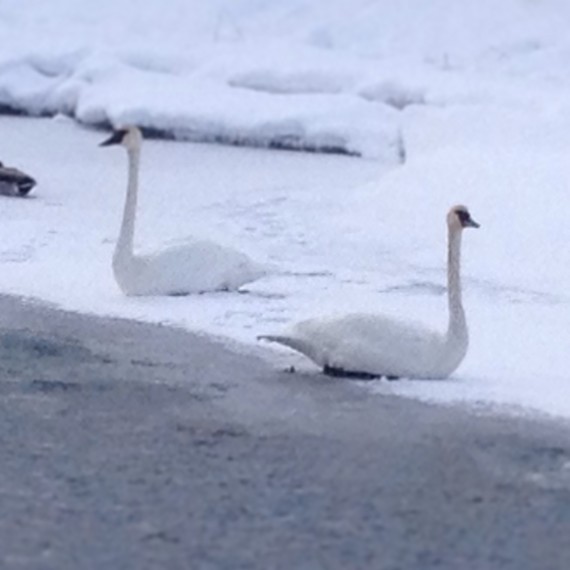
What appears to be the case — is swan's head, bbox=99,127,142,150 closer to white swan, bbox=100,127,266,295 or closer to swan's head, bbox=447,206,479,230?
white swan, bbox=100,127,266,295

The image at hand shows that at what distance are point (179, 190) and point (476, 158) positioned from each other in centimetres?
240

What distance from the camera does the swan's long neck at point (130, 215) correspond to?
35.2ft

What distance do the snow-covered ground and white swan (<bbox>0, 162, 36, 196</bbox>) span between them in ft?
0.55

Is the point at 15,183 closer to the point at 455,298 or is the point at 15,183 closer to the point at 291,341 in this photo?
the point at 291,341

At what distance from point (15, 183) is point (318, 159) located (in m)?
3.61

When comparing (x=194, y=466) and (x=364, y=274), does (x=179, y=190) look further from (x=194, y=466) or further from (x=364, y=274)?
(x=194, y=466)

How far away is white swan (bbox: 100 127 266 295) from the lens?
10.6 m

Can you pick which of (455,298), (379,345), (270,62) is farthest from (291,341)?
(270,62)

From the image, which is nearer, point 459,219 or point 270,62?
point 459,219

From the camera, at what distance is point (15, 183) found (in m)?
15.0

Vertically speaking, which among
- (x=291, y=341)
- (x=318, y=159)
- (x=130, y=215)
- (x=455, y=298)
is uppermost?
(x=318, y=159)

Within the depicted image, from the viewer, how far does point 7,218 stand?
1383cm

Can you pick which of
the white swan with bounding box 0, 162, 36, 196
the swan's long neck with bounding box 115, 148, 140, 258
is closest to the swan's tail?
the swan's long neck with bounding box 115, 148, 140, 258

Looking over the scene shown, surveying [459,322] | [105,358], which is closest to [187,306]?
[105,358]
